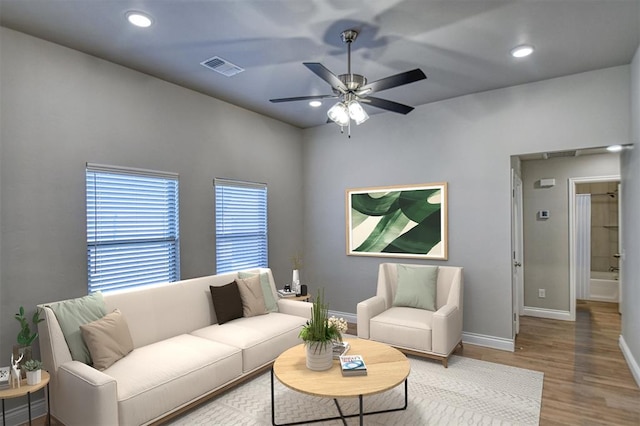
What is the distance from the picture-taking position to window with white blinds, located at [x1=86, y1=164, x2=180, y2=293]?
10.5 ft

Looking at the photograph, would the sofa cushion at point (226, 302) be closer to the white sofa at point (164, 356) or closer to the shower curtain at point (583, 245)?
the white sofa at point (164, 356)

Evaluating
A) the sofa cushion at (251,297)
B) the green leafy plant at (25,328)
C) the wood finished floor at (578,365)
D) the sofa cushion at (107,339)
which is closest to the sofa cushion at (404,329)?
the wood finished floor at (578,365)

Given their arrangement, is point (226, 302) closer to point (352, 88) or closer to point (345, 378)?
point (345, 378)

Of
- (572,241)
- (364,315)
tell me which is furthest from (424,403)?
(572,241)

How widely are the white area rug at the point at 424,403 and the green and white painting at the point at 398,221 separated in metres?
1.59

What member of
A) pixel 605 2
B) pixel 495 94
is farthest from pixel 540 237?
pixel 605 2

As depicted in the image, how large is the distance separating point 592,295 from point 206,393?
23.3ft

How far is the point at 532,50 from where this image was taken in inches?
124

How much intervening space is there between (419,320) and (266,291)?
175 cm

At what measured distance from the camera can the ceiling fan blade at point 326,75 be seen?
7.43 feet

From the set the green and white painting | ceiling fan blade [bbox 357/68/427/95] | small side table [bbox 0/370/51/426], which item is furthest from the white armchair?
small side table [bbox 0/370/51/426]

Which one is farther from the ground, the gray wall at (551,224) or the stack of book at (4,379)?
the gray wall at (551,224)

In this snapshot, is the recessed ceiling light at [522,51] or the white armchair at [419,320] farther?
the white armchair at [419,320]

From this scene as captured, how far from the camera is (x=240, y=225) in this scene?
4.68 meters
